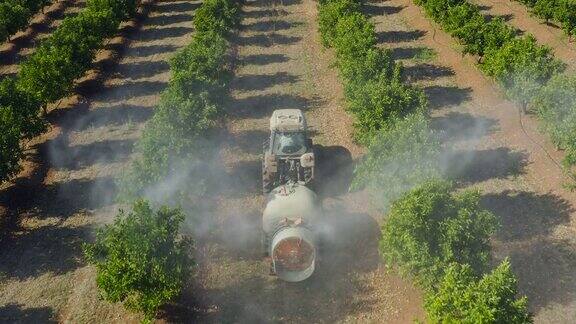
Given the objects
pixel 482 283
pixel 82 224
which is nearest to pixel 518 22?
pixel 482 283

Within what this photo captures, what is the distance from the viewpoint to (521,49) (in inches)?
1251

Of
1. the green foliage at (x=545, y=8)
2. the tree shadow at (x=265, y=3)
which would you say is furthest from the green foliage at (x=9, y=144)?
the green foliage at (x=545, y=8)

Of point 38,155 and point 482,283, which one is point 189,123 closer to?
point 38,155

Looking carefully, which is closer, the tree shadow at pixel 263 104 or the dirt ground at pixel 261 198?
the dirt ground at pixel 261 198

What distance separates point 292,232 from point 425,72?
24477mm

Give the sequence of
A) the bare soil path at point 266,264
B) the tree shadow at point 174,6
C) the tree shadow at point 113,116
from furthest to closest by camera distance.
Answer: the tree shadow at point 174,6, the tree shadow at point 113,116, the bare soil path at point 266,264

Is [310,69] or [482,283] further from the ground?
[482,283]

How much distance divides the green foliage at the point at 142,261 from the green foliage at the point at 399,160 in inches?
346

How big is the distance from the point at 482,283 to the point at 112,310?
1503 centimetres

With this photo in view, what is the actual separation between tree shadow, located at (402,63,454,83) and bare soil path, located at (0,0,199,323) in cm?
1981

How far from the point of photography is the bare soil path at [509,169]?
21406mm

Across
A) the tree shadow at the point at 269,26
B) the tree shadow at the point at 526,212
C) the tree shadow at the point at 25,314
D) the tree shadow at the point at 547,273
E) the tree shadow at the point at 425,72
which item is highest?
the tree shadow at the point at 269,26

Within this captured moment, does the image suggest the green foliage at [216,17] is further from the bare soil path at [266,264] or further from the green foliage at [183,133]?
the green foliage at [183,133]

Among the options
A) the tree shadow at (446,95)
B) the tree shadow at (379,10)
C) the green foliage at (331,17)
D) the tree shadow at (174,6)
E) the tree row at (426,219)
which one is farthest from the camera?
→ the tree shadow at (174,6)
